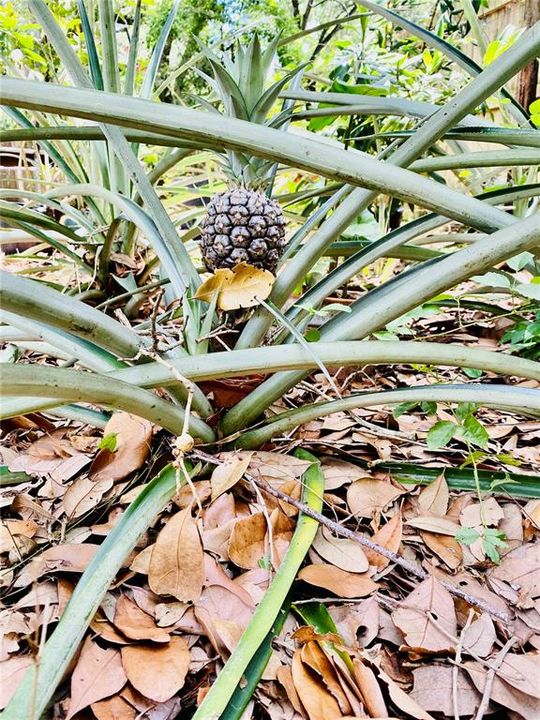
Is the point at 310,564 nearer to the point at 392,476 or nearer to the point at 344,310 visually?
the point at 392,476

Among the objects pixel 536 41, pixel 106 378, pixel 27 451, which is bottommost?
pixel 27 451

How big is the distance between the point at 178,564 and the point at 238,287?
284mm

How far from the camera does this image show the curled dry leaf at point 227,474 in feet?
1.68

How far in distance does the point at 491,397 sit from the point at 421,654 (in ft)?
0.78

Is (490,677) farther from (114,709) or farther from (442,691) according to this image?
(114,709)

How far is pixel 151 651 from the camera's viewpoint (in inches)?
15.1

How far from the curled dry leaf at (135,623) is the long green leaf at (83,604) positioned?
41mm

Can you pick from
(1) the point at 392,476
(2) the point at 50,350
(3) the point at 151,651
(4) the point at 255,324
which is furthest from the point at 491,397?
(2) the point at 50,350

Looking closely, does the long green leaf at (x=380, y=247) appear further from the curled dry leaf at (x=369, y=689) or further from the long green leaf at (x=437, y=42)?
the curled dry leaf at (x=369, y=689)

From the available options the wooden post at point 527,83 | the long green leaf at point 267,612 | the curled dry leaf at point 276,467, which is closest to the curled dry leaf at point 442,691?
the long green leaf at point 267,612

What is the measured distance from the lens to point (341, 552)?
0.47 metres

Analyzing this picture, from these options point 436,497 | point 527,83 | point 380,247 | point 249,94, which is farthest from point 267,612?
point 527,83

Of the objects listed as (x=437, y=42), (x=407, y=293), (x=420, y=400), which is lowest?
(x=420, y=400)

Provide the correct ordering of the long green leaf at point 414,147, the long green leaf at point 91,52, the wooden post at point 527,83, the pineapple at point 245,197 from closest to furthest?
the long green leaf at point 414,147, the pineapple at point 245,197, the long green leaf at point 91,52, the wooden post at point 527,83
